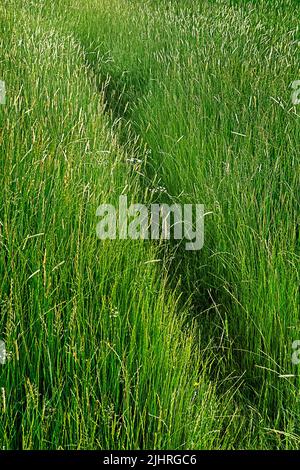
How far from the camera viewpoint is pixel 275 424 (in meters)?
2.04

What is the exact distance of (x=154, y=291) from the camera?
2.16m

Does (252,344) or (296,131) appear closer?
(252,344)

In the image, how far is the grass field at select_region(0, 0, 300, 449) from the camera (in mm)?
1775

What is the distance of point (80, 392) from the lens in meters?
1.82

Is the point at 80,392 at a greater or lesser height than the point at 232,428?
greater

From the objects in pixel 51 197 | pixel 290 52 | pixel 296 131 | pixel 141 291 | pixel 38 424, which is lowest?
pixel 38 424

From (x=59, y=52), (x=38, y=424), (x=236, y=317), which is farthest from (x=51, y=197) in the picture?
(x=59, y=52)

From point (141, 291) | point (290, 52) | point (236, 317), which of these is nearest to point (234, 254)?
point (236, 317)

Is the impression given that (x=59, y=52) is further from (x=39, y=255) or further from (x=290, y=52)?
(x=39, y=255)

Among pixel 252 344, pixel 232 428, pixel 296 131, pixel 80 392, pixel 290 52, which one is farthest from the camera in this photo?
pixel 290 52

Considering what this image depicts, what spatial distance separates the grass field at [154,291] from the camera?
1775 mm

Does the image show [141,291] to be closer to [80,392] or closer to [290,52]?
[80,392]
